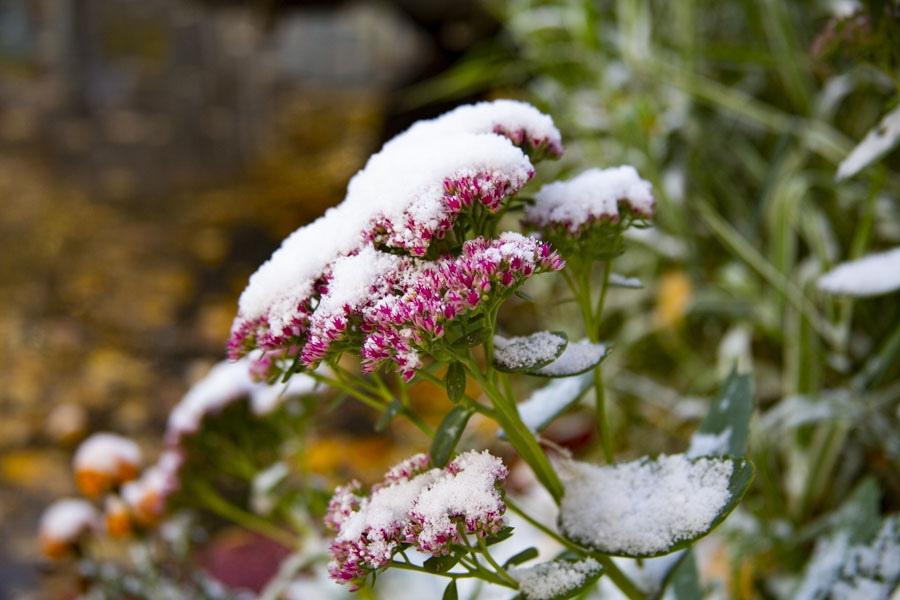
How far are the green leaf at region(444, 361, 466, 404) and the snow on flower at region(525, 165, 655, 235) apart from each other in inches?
4.0

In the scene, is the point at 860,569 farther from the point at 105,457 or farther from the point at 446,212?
the point at 105,457

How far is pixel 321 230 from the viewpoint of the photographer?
461 millimetres

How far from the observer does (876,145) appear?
61cm

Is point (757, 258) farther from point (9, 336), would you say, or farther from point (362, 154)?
point (362, 154)

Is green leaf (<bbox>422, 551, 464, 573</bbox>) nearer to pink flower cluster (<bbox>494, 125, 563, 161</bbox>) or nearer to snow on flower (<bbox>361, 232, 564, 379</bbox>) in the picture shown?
snow on flower (<bbox>361, 232, 564, 379</bbox>)

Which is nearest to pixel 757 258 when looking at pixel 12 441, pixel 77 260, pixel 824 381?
pixel 824 381

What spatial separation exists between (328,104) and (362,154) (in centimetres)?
140

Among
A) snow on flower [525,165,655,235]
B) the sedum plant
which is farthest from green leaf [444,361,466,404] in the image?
snow on flower [525,165,655,235]

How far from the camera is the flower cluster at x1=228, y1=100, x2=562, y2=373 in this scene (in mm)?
403

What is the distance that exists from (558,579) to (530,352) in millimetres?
110

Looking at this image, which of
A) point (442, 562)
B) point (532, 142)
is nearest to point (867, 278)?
point (532, 142)

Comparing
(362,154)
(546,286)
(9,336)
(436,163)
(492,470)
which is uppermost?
(362,154)

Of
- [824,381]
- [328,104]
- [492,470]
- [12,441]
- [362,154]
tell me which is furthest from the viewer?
[328,104]

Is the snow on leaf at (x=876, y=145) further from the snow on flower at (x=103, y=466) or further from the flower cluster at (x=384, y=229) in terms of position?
the snow on flower at (x=103, y=466)
